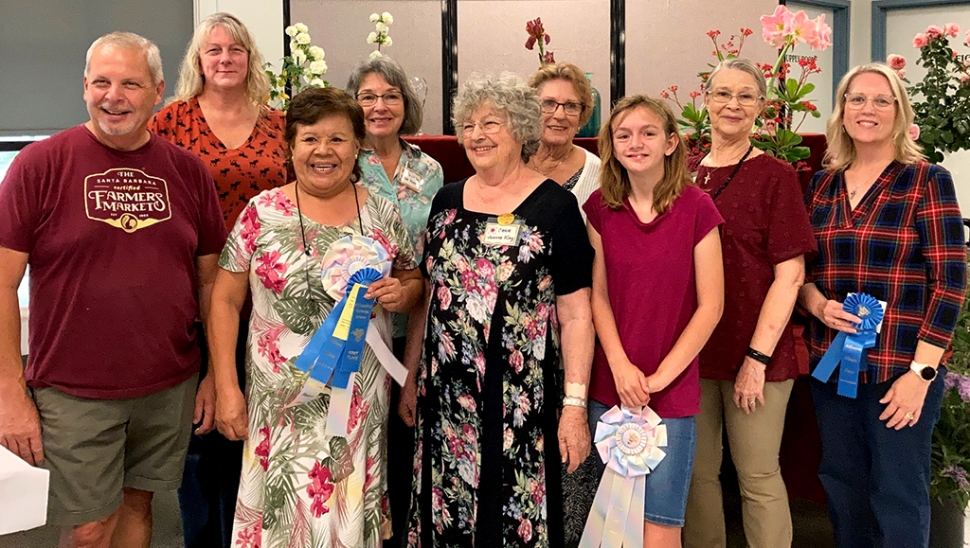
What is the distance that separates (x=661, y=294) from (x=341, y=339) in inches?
31.6

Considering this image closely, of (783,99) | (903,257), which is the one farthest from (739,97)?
(903,257)

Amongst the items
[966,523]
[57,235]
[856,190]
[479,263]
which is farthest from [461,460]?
[966,523]

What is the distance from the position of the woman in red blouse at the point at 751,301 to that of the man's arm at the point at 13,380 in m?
1.77

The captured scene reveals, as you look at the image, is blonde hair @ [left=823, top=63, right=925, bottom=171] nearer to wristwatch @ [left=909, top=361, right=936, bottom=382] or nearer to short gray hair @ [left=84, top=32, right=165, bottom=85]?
wristwatch @ [left=909, top=361, right=936, bottom=382]

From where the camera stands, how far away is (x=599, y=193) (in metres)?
2.10

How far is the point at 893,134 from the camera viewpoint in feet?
7.29

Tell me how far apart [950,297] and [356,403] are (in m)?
1.61

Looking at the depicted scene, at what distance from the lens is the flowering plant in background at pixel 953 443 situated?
8.29ft

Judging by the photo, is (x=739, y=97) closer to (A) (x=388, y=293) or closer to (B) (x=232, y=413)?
(A) (x=388, y=293)

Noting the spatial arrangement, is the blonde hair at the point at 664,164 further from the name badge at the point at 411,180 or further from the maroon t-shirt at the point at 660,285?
the name badge at the point at 411,180

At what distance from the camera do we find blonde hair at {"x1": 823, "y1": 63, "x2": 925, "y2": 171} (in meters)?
2.20

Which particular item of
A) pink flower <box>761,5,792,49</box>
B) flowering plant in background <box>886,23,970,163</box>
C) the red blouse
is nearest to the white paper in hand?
the red blouse

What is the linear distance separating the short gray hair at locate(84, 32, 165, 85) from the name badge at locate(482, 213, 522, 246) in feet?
2.99

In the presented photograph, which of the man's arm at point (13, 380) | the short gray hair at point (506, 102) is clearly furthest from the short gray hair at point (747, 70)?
the man's arm at point (13, 380)
